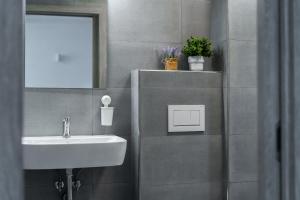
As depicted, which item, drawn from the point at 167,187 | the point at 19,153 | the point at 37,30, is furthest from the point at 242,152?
the point at 19,153

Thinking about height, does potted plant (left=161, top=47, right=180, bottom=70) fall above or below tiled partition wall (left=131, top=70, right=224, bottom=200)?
above

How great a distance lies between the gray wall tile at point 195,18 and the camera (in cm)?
277

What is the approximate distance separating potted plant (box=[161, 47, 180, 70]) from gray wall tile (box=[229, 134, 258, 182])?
674mm

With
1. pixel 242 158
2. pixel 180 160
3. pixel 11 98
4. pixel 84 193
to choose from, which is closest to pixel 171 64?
pixel 180 160

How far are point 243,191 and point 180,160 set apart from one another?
1.75 ft

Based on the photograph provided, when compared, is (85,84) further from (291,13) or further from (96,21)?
(291,13)

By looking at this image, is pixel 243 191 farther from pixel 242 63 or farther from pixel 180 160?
pixel 242 63

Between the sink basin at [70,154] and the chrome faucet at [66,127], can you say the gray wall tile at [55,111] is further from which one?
the sink basin at [70,154]

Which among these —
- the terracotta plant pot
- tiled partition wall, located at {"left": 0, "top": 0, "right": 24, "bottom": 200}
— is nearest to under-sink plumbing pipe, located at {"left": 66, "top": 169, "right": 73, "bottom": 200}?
the terracotta plant pot

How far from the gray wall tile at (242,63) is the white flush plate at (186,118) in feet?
1.04

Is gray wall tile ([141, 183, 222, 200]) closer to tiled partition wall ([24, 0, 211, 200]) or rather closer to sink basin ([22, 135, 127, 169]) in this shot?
tiled partition wall ([24, 0, 211, 200])

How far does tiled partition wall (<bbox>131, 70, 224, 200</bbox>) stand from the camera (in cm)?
242

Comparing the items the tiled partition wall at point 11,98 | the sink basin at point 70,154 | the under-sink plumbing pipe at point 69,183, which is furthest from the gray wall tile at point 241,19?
the tiled partition wall at point 11,98

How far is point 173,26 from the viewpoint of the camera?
2.75 m
